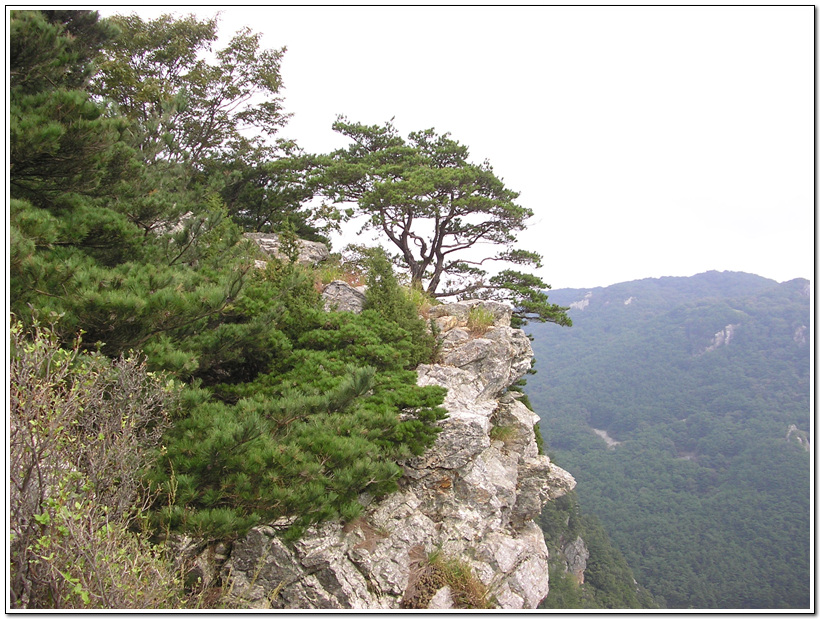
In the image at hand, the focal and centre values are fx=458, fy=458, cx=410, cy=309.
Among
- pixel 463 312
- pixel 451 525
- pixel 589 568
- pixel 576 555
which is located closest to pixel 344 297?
pixel 463 312

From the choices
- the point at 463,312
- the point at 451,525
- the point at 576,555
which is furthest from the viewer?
the point at 576,555

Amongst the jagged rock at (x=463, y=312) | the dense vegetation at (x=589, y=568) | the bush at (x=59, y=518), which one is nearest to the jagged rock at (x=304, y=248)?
the jagged rock at (x=463, y=312)

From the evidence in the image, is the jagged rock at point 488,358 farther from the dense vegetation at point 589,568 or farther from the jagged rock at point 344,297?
the dense vegetation at point 589,568

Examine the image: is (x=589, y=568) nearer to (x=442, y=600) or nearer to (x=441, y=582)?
(x=441, y=582)

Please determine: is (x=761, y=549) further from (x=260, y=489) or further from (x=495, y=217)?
(x=260, y=489)

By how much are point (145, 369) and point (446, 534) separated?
4120 mm

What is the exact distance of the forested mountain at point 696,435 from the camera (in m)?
49.8

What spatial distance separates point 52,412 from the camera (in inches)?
114

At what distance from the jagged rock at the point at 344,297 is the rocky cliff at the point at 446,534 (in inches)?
70.6

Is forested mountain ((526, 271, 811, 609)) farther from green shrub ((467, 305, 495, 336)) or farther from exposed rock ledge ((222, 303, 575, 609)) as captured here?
green shrub ((467, 305, 495, 336))

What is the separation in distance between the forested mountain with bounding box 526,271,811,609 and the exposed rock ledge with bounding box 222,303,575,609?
5090 centimetres

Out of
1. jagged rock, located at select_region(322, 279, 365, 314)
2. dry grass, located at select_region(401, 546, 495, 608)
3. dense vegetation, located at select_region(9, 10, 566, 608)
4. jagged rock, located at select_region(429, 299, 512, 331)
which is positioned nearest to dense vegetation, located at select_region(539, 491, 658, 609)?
jagged rock, located at select_region(429, 299, 512, 331)

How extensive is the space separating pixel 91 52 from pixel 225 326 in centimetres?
467

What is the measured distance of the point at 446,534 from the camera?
5945mm
